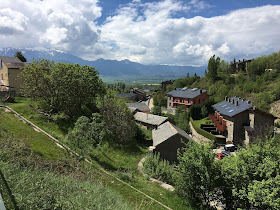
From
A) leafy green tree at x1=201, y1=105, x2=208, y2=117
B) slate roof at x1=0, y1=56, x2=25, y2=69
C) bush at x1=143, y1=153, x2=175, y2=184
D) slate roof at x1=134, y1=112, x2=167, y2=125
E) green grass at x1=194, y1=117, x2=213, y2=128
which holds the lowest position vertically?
green grass at x1=194, y1=117, x2=213, y2=128

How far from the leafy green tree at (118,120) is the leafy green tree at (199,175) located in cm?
1407

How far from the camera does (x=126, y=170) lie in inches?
683

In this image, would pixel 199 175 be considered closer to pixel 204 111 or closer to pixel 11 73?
pixel 11 73

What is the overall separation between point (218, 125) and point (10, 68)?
4107cm

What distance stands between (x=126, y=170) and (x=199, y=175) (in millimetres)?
7969

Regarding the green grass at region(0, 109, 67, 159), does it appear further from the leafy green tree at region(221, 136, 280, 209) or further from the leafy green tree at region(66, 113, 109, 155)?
the leafy green tree at region(221, 136, 280, 209)

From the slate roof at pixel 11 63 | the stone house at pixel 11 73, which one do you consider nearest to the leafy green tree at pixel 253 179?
the stone house at pixel 11 73

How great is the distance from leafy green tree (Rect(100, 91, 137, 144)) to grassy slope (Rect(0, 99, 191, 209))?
1905mm

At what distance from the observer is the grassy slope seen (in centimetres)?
1104

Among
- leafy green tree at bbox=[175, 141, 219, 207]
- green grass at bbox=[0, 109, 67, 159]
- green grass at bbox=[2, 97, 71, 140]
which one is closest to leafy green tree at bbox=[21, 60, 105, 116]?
green grass at bbox=[2, 97, 71, 140]

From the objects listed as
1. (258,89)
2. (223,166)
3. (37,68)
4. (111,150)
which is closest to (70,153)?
(111,150)

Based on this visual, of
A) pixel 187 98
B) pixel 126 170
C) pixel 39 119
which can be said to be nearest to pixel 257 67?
pixel 187 98

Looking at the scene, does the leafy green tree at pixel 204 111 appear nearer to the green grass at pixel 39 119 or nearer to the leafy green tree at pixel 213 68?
the leafy green tree at pixel 213 68

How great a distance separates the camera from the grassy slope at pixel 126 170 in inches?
435
